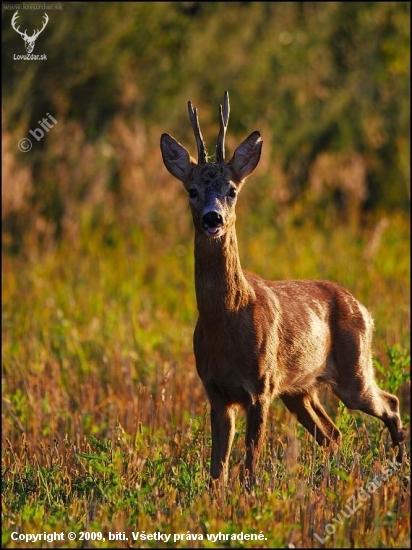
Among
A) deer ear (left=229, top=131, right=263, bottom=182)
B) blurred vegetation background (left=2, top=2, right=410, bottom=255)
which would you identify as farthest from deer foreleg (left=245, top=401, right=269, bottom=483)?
blurred vegetation background (left=2, top=2, right=410, bottom=255)

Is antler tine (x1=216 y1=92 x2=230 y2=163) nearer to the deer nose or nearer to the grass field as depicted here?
the deer nose

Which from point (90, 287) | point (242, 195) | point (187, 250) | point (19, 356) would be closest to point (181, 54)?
point (242, 195)

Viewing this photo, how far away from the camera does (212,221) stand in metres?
6.26

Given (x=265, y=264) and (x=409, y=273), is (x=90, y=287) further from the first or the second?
(x=409, y=273)

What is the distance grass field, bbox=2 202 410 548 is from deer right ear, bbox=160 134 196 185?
1492 millimetres

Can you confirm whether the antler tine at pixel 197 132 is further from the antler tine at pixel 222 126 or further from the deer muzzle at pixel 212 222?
the deer muzzle at pixel 212 222

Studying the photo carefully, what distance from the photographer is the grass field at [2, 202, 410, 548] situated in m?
5.10

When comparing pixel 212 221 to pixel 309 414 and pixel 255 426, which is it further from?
pixel 309 414

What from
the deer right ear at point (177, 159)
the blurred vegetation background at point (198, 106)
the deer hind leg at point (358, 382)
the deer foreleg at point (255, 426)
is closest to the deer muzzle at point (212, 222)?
the deer right ear at point (177, 159)

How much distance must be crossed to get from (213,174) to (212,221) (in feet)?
1.43

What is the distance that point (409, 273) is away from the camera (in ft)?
42.8

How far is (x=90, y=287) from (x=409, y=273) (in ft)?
11.8

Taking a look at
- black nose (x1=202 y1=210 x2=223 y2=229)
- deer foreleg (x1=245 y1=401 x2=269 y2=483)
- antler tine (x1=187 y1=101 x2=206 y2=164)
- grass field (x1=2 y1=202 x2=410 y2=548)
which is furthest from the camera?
antler tine (x1=187 y1=101 x2=206 y2=164)

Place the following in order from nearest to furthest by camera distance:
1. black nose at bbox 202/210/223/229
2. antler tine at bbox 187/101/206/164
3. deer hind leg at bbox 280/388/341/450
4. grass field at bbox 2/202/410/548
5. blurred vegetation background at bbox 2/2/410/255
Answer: grass field at bbox 2/202/410/548 → black nose at bbox 202/210/223/229 → antler tine at bbox 187/101/206/164 → deer hind leg at bbox 280/388/341/450 → blurred vegetation background at bbox 2/2/410/255
